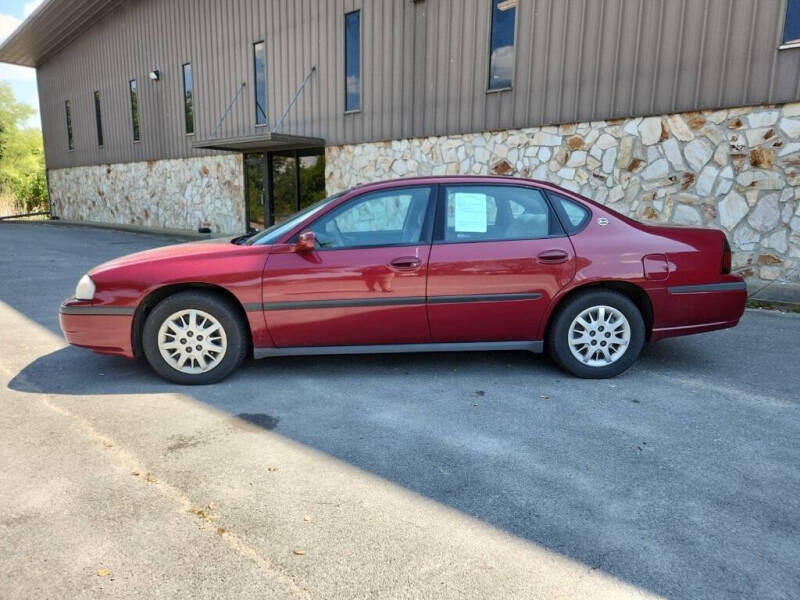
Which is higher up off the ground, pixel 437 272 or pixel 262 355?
pixel 437 272

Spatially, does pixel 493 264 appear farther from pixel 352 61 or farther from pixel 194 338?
pixel 352 61

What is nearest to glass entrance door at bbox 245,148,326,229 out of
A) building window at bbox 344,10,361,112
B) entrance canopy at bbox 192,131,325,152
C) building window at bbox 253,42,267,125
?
entrance canopy at bbox 192,131,325,152

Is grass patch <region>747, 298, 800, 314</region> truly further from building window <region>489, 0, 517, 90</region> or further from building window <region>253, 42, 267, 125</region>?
building window <region>253, 42, 267, 125</region>

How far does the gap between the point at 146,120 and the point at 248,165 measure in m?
6.18

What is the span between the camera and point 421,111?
11.2 metres

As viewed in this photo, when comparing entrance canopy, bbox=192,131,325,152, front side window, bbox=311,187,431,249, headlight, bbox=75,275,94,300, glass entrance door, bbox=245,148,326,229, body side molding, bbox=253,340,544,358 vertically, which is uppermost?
entrance canopy, bbox=192,131,325,152

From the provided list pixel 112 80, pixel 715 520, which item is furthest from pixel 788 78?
pixel 112 80

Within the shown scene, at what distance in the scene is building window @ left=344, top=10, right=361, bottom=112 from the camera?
12312mm

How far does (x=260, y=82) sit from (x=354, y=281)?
12.6m

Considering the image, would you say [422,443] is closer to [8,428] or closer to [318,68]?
[8,428]

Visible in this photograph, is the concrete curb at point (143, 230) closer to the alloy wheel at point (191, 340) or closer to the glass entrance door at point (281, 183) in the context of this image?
the glass entrance door at point (281, 183)

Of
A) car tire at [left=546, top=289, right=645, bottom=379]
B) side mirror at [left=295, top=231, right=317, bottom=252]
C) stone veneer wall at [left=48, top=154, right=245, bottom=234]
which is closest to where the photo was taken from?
side mirror at [left=295, top=231, right=317, bottom=252]

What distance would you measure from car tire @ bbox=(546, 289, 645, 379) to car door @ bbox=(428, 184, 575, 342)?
20 centimetres

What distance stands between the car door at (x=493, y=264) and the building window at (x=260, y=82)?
1199cm
